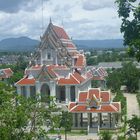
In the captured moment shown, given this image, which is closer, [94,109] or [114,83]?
[94,109]

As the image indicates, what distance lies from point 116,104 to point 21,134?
2424 cm

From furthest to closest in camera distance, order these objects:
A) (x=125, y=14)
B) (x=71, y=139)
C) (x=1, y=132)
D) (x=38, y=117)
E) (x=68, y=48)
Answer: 1. (x=68, y=48)
2. (x=71, y=139)
3. (x=38, y=117)
4. (x=1, y=132)
5. (x=125, y=14)

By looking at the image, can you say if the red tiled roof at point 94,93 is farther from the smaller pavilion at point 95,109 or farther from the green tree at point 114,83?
the green tree at point 114,83

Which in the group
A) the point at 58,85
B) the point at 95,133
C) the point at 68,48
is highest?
the point at 68,48

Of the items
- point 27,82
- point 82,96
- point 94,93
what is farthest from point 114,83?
point 94,93

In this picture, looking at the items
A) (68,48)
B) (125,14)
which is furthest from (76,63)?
(125,14)

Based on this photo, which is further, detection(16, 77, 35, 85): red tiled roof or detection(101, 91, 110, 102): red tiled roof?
detection(16, 77, 35, 85): red tiled roof

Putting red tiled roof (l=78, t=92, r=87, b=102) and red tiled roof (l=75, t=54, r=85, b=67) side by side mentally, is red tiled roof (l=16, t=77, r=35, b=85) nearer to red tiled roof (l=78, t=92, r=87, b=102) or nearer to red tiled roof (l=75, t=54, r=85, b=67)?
red tiled roof (l=75, t=54, r=85, b=67)

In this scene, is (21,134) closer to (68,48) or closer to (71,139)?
(71,139)

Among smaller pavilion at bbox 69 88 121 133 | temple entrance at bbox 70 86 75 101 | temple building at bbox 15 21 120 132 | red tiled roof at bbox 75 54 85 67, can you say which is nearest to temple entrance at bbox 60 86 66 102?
temple building at bbox 15 21 120 132

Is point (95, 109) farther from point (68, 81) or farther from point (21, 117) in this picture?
point (21, 117)

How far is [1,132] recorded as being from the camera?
14461 millimetres

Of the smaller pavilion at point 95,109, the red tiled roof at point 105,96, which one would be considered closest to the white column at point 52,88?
the smaller pavilion at point 95,109

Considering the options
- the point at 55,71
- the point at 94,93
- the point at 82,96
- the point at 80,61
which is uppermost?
the point at 80,61
